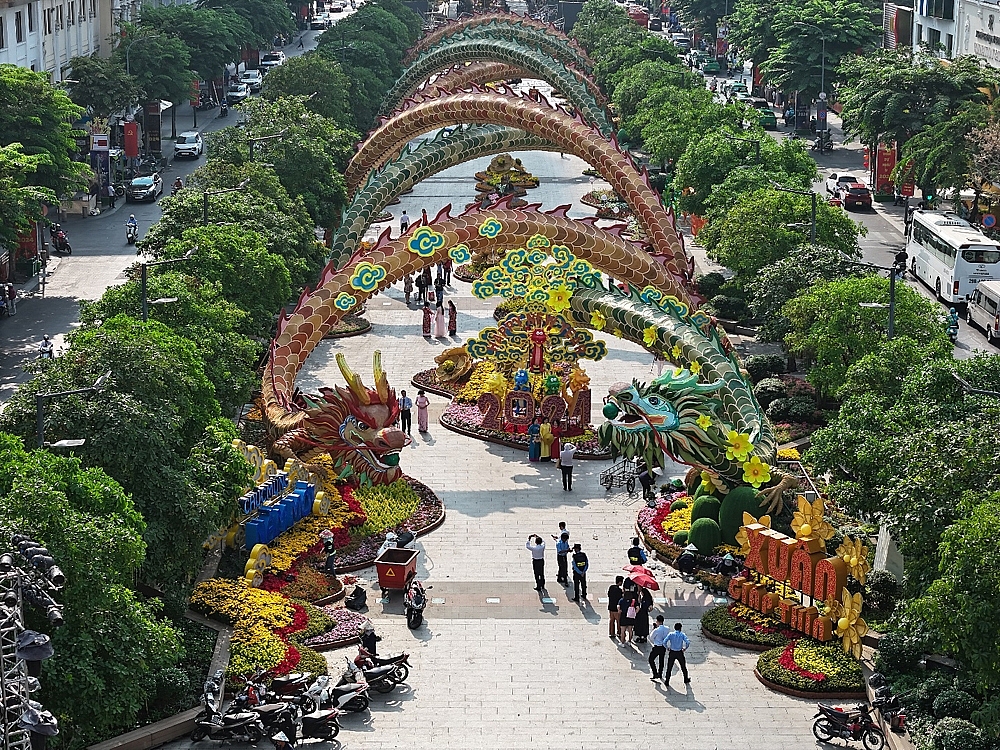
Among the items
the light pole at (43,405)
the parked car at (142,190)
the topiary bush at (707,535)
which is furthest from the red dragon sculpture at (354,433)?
the parked car at (142,190)

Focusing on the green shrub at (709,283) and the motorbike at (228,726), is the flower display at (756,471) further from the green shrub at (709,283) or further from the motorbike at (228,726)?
the green shrub at (709,283)

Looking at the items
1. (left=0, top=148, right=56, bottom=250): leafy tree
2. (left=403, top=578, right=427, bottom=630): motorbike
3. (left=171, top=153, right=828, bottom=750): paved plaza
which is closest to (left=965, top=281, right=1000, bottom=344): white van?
(left=171, top=153, right=828, bottom=750): paved plaza

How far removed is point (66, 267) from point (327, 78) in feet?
79.5

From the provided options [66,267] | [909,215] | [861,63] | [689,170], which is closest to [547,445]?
[689,170]

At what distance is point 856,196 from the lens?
346 feet

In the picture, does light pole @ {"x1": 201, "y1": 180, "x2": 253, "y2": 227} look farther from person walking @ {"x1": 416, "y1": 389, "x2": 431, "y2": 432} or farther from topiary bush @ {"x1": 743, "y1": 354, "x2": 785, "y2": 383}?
topiary bush @ {"x1": 743, "y1": 354, "x2": 785, "y2": 383}

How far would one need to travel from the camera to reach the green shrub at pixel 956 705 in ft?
129

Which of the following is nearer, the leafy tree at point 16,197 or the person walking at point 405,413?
the person walking at point 405,413

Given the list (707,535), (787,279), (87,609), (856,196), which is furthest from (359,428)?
(856,196)

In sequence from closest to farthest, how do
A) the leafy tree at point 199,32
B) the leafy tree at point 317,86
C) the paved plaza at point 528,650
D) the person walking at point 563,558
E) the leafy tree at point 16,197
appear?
the paved plaza at point 528,650, the person walking at point 563,558, the leafy tree at point 16,197, the leafy tree at point 317,86, the leafy tree at point 199,32

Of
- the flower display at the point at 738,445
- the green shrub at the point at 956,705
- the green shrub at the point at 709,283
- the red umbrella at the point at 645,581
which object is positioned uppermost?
the flower display at the point at 738,445

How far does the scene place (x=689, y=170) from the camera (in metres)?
88.0

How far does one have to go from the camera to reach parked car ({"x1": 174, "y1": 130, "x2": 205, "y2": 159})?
12056cm

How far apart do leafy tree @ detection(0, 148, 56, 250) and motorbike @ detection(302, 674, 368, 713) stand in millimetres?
37825
